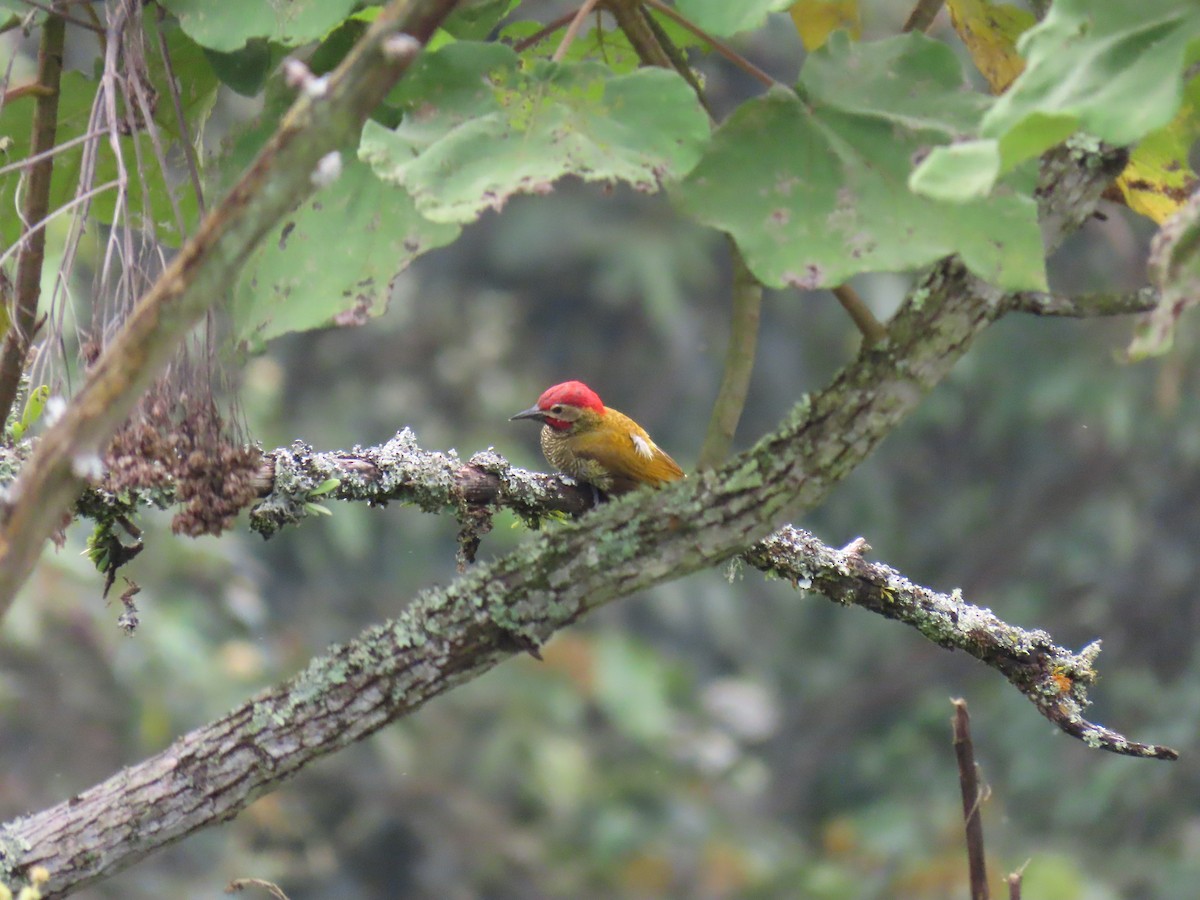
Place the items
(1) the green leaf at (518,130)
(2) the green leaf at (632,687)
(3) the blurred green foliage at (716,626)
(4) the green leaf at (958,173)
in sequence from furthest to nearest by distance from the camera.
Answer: (2) the green leaf at (632,687) < (3) the blurred green foliage at (716,626) < (1) the green leaf at (518,130) < (4) the green leaf at (958,173)

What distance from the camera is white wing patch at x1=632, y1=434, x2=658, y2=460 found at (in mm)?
2814

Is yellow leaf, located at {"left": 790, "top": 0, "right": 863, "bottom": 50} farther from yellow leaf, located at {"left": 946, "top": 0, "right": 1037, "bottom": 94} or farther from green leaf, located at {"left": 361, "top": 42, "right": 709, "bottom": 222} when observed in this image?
green leaf, located at {"left": 361, "top": 42, "right": 709, "bottom": 222}

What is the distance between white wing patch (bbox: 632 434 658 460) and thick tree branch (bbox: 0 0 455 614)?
5.90ft

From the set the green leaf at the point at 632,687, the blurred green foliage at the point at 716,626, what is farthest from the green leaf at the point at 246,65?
the green leaf at the point at 632,687

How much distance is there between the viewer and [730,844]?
7809mm

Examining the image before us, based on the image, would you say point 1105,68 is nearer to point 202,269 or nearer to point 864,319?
point 864,319

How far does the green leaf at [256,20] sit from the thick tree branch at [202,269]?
0.43 m

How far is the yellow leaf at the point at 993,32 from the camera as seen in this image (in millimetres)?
1639

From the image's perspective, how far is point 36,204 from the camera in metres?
1.75

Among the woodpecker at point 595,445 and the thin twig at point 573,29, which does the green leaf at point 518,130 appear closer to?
the thin twig at point 573,29

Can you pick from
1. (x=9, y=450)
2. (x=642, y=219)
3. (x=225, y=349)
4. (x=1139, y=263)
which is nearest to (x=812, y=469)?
(x=225, y=349)

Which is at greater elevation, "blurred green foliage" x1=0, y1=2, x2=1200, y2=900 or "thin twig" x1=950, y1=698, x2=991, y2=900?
"blurred green foliage" x1=0, y1=2, x2=1200, y2=900

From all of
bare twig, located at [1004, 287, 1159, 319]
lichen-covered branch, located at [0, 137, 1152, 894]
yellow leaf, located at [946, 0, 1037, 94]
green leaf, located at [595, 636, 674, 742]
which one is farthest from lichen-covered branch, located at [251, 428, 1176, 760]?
green leaf, located at [595, 636, 674, 742]

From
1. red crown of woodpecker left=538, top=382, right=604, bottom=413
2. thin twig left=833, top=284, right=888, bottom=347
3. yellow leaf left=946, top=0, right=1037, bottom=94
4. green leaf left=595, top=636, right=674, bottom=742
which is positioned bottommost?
thin twig left=833, top=284, right=888, bottom=347
